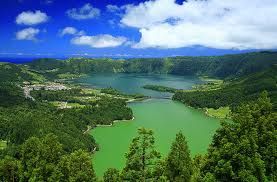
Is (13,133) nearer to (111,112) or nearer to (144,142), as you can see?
(111,112)

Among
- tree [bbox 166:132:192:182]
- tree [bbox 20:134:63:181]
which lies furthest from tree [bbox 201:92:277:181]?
tree [bbox 20:134:63:181]

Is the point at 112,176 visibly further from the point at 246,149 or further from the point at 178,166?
the point at 246,149

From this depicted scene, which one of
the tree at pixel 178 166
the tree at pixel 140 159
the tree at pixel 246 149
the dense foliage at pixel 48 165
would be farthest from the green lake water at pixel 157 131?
the tree at pixel 140 159

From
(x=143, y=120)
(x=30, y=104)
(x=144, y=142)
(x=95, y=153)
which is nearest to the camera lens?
(x=144, y=142)

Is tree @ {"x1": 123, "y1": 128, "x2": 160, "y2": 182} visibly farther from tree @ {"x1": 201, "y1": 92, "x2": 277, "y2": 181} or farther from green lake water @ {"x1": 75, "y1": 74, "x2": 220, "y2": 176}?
green lake water @ {"x1": 75, "y1": 74, "x2": 220, "y2": 176}

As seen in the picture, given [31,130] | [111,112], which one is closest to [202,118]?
[111,112]

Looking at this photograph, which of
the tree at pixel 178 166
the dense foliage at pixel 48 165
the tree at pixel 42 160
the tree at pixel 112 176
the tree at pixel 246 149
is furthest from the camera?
the tree at pixel 178 166

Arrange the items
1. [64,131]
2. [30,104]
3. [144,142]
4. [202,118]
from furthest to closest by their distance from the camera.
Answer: [30,104] → [202,118] → [64,131] → [144,142]

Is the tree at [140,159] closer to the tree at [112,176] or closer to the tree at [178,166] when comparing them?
the tree at [112,176]
